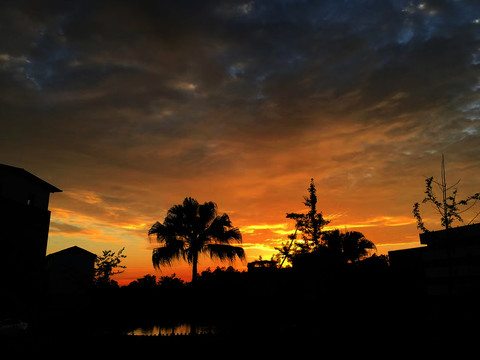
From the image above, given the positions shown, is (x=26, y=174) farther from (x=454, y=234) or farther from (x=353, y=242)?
(x=454, y=234)

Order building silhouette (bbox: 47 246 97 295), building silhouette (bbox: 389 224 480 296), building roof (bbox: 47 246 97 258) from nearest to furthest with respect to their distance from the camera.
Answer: building silhouette (bbox: 389 224 480 296)
building silhouette (bbox: 47 246 97 295)
building roof (bbox: 47 246 97 258)

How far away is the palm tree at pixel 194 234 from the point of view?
972 inches

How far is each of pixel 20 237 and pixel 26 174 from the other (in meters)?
5.35

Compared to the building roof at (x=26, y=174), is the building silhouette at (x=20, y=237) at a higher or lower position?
lower

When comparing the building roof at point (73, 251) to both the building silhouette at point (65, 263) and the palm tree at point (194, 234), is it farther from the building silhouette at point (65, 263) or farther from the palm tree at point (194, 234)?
the palm tree at point (194, 234)

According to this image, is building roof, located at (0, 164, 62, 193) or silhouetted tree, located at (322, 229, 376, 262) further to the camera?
silhouetted tree, located at (322, 229, 376, 262)

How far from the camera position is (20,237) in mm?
29000

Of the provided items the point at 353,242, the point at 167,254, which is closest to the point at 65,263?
the point at 167,254

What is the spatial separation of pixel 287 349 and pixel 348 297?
6.07m

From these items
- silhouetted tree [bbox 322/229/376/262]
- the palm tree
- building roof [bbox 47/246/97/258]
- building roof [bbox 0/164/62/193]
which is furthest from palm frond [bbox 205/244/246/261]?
building roof [bbox 47/246/97/258]

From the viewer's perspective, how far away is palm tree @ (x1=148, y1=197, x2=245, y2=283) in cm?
2469

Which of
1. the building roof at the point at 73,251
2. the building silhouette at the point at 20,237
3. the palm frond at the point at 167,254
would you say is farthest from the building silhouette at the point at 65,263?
the palm frond at the point at 167,254

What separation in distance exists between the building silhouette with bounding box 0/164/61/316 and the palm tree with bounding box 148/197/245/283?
11.9 meters

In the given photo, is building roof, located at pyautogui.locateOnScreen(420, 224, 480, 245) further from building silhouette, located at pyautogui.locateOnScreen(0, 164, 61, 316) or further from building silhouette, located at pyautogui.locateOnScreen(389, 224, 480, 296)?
building silhouette, located at pyautogui.locateOnScreen(0, 164, 61, 316)
